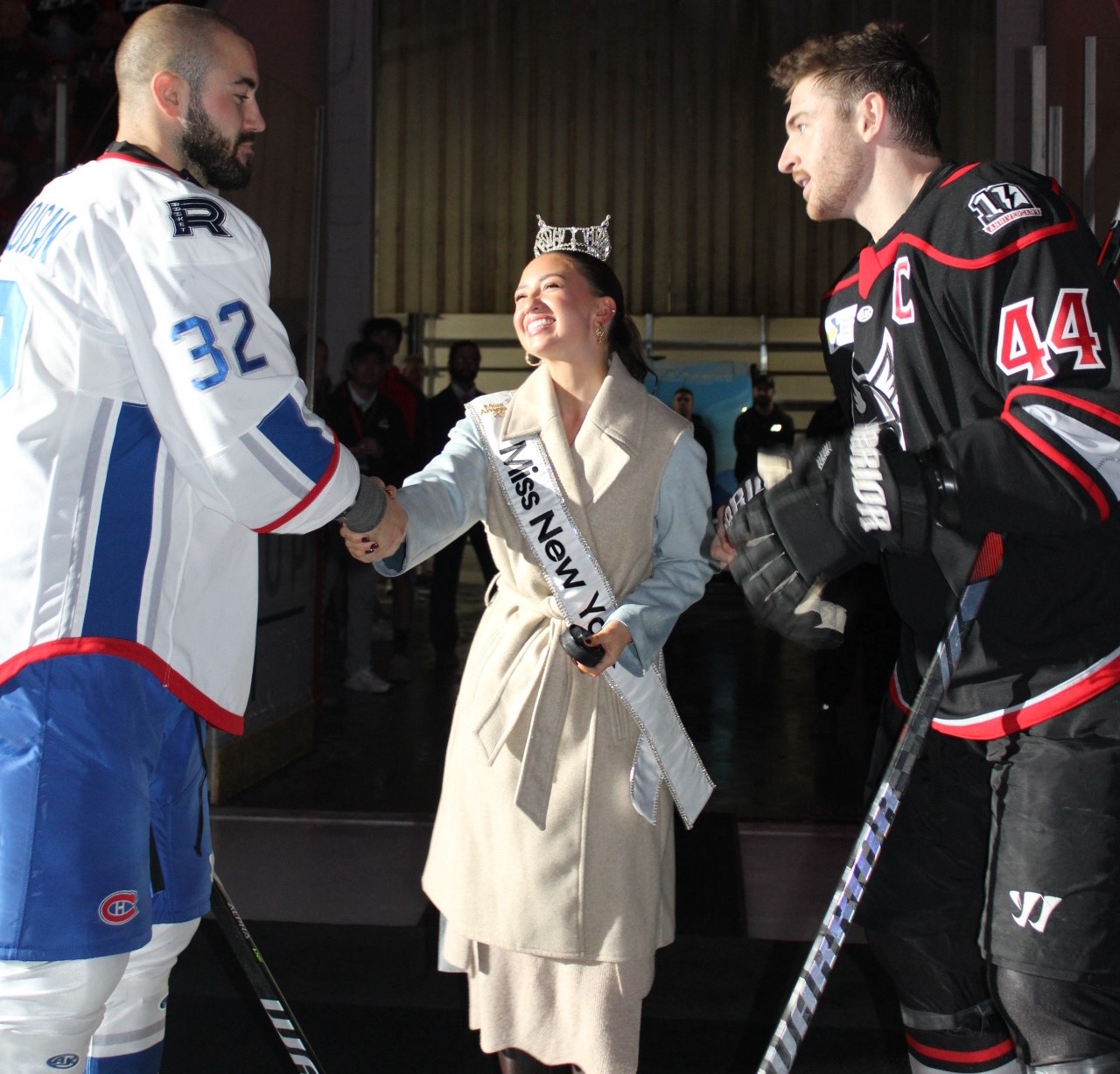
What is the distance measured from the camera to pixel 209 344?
5.53 ft

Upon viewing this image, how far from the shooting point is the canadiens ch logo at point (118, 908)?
5.55 feet

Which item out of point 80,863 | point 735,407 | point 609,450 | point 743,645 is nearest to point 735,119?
point 735,407

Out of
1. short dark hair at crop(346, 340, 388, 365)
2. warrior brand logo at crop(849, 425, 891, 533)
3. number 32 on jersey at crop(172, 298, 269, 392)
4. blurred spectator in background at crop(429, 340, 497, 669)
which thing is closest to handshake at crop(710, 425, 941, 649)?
warrior brand logo at crop(849, 425, 891, 533)

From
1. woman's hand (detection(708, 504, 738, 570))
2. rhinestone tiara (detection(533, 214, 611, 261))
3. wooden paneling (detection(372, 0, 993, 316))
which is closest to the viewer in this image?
woman's hand (detection(708, 504, 738, 570))

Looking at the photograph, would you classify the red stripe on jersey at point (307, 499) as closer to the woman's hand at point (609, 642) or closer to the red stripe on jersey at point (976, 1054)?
the woman's hand at point (609, 642)

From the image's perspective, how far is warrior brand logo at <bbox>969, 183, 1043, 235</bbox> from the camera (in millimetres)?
1618

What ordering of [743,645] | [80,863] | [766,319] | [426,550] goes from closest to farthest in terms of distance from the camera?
[80,863]
[426,550]
[743,645]
[766,319]

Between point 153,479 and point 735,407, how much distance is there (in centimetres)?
1021

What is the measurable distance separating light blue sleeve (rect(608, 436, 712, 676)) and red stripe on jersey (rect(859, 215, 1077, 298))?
0.53 m

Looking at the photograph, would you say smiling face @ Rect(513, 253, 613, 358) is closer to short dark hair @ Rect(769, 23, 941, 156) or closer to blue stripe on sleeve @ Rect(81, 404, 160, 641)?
short dark hair @ Rect(769, 23, 941, 156)

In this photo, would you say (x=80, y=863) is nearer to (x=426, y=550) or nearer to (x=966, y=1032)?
(x=426, y=550)

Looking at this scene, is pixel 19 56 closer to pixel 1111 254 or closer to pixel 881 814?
pixel 1111 254

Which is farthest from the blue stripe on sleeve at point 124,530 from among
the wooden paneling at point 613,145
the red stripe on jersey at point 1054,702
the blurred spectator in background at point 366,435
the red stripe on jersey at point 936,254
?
the wooden paneling at point 613,145

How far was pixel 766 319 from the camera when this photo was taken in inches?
506
